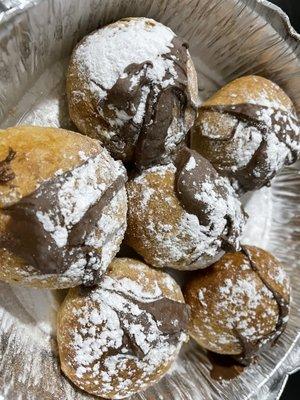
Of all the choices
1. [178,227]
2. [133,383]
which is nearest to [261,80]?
[178,227]

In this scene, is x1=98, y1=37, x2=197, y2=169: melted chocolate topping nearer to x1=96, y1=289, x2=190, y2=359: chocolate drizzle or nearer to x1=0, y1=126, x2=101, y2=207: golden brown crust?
x1=0, y1=126, x2=101, y2=207: golden brown crust

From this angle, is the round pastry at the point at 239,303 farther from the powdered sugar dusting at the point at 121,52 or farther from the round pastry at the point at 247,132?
the powdered sugar dusting at the point at 121,52

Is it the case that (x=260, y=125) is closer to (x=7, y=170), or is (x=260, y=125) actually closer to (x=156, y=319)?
(x=156, y=319)

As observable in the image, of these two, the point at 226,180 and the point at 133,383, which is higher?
the point at 226,180

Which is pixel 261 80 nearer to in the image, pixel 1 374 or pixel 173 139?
pixel 173 139

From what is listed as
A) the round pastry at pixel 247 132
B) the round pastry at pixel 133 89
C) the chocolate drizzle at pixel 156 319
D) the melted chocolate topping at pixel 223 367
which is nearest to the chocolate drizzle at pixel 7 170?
the round pastry at pixel 133 89

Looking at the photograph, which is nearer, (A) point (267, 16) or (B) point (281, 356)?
(A) point (267, 16)

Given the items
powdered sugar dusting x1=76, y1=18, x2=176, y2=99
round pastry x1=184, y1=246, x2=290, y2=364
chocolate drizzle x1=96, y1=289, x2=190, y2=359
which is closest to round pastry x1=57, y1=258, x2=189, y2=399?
chocolate drizzle x1=96, y1=289, x2=190, y2=359
